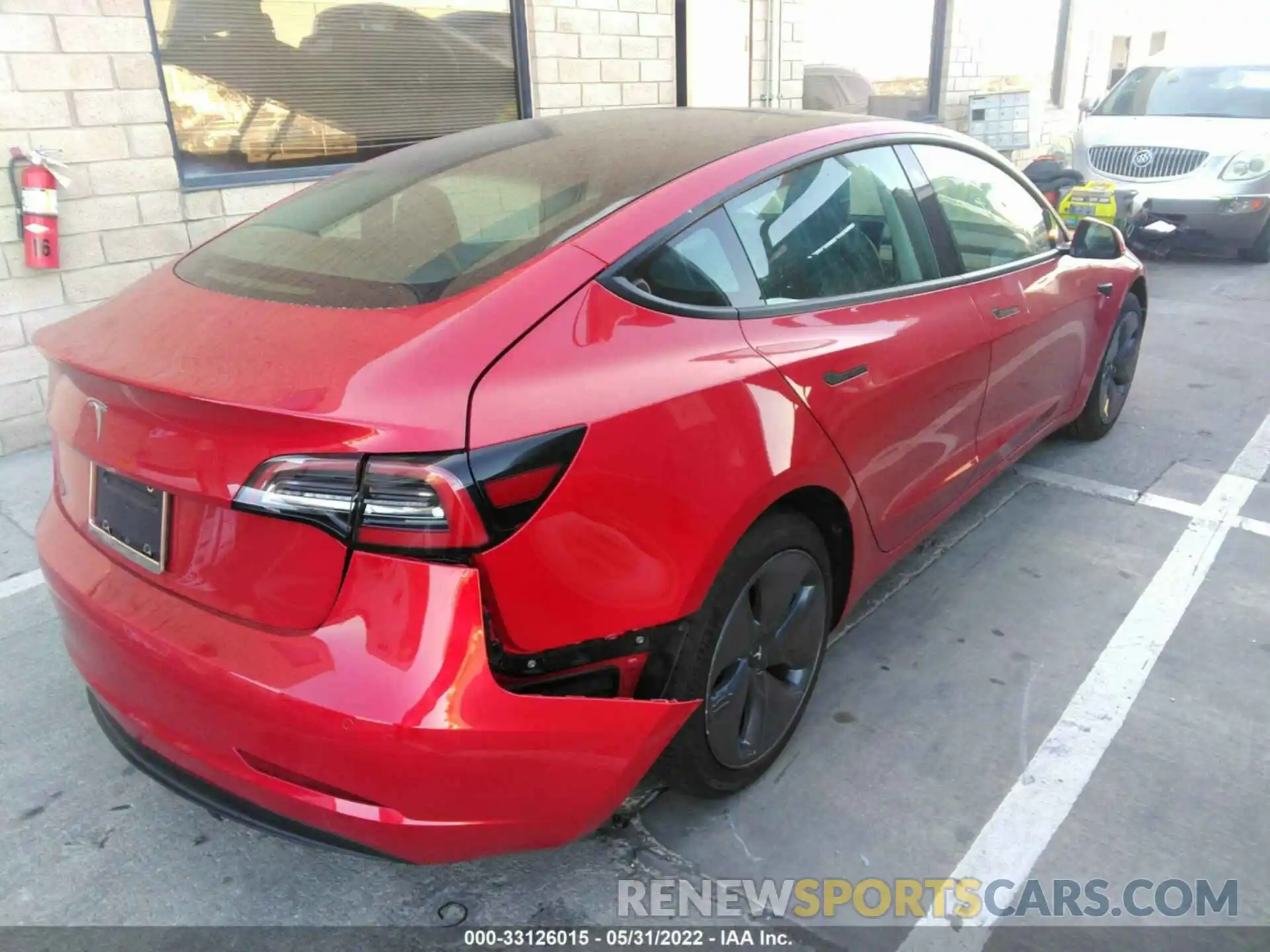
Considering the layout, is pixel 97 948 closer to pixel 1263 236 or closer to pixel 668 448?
pixel 668 448

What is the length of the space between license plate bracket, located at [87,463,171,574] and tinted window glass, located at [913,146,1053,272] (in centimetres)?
243

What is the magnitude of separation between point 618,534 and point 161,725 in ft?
3.16

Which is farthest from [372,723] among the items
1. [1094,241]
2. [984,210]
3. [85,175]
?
[85,175]

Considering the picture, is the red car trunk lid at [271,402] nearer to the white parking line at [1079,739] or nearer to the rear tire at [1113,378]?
the white parking line at [1079,739]

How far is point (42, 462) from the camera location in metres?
4.64

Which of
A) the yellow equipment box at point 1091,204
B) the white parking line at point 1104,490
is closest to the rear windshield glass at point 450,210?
the white parking line at point 1104,490

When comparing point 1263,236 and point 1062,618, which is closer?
point 1062,618

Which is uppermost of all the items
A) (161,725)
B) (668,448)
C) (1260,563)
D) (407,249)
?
(407,249)

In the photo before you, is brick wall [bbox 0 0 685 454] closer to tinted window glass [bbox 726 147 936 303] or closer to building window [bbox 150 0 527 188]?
building window [bbox 150 0 527 188]

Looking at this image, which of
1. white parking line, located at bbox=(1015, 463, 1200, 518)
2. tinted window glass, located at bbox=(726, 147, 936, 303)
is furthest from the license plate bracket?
white parking line, located at bbox=(1015, 463, 1200, 518)

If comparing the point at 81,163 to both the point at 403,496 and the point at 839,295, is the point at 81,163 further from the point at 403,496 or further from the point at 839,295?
the point at 403,496

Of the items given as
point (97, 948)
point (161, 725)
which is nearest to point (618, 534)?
point (161, 725)

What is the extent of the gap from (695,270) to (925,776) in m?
1.44

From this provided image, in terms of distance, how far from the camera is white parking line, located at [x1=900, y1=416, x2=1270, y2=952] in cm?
219
